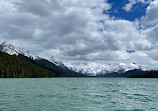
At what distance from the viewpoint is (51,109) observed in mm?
24312

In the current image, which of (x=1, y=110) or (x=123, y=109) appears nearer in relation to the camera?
(x=1, y=110)

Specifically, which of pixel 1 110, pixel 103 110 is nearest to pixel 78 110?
pixel 103 110

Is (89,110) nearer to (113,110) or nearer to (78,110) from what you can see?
(78,110)

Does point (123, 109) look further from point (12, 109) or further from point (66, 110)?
point (12, 109)

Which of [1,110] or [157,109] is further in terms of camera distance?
[157,109]

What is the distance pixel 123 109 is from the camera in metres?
25.1

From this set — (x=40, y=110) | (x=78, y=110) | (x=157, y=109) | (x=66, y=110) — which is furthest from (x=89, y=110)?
(x=157, y=109)

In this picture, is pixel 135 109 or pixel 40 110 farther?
pixel 135 109

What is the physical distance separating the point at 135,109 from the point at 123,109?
6.39 feet

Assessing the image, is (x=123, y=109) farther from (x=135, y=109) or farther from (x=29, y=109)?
(x=29, y=109)

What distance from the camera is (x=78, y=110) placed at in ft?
79.0

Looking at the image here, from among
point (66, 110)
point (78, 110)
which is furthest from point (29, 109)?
point (78, 110)

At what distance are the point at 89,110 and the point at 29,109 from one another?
905 centimetres

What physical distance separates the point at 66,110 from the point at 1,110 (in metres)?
9.53
